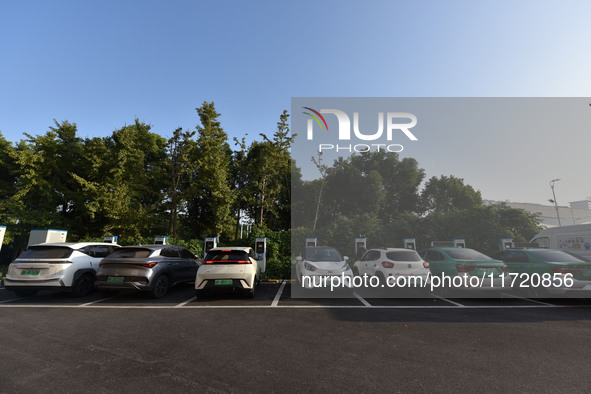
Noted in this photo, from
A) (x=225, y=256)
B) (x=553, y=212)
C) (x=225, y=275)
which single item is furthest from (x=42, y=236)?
(x=553, y=212)

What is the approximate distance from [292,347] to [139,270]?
5.29 meters

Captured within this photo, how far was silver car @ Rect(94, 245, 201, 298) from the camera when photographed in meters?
7.36

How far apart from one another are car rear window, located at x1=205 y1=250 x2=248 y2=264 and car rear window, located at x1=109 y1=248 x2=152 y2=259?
1784mm

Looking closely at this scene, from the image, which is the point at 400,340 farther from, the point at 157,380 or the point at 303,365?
the point at 157,380

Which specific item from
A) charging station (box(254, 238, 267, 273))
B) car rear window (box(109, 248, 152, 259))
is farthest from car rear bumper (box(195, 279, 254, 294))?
charging station (box(254, 238, 267, 273))

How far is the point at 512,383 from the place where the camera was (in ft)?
10.4

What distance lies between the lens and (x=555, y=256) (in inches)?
305

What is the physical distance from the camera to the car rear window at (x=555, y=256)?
295 inches

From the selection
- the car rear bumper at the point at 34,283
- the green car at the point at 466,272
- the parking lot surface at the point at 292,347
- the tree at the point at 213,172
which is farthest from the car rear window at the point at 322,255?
the tree at the point at 213,172

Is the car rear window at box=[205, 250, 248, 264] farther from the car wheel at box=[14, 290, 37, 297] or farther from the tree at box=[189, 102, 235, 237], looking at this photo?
the tree at box=[189, 102, 235, 237]

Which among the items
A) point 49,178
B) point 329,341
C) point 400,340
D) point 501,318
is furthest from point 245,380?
point 49,178

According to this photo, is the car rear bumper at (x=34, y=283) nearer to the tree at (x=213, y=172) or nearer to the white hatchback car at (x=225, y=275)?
the white hatchback car at (x=225, y=275)

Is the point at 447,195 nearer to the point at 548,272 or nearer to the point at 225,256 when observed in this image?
the point at 548,272

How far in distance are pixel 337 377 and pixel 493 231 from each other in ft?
63.3
